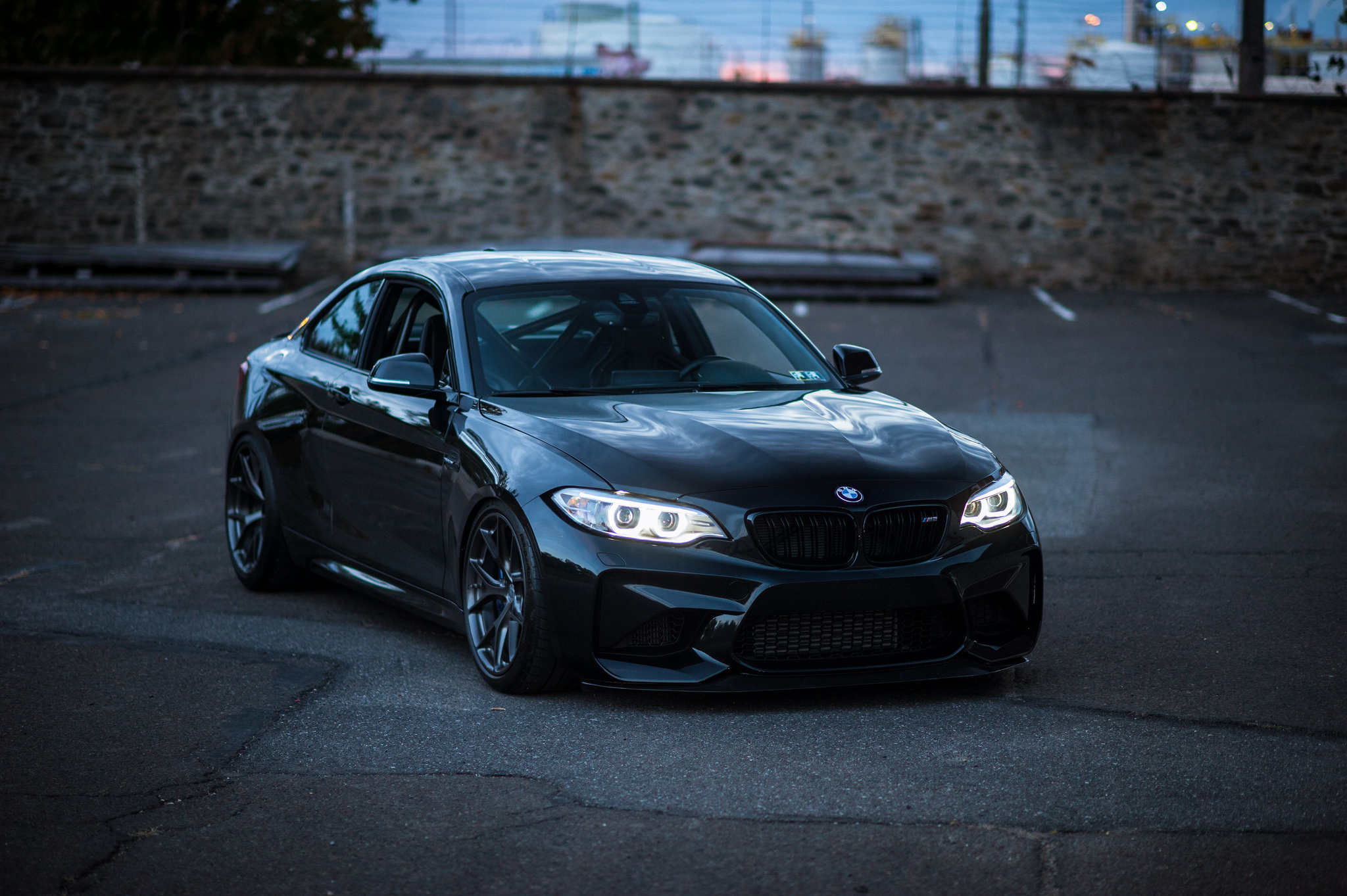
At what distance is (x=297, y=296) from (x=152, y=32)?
302 inches

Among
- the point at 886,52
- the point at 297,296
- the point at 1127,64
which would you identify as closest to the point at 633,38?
the point at 886,52

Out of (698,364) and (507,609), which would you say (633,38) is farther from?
(507,609)

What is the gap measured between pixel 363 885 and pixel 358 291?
13.2 ft

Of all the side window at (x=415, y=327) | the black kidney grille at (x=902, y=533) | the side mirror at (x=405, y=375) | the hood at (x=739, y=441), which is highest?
the side window at (x=415, y=327)

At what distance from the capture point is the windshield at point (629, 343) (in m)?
6.09

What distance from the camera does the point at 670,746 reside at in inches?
188

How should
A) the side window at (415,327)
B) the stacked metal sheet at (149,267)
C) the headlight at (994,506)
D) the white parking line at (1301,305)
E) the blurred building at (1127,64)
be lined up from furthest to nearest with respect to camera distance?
the blurred building at (1127,64) → the stacked metal sheet at (149,267) → the white parking line at (1301,305) → the side window at (415,327) → the headlight at (994,506)

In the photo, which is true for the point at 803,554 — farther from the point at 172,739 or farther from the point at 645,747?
the point at 172,739

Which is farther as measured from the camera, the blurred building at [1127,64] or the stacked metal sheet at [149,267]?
the blurred building at [1127,64]

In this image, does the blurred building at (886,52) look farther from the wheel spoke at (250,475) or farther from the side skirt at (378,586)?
the side skirt at (378,586)

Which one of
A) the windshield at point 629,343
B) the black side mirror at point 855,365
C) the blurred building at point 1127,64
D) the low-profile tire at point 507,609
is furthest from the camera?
the blurred building at point 1127,64

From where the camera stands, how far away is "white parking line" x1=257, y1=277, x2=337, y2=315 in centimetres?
2197

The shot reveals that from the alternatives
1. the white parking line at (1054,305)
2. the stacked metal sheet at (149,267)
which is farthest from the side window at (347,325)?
the stacked metal sheet at (149,267)

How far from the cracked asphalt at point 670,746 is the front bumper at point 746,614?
0.17 metres
